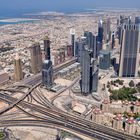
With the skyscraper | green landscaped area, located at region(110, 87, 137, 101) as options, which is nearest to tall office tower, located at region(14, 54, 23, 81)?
the skyscraper

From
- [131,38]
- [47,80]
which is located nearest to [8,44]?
[47,80]

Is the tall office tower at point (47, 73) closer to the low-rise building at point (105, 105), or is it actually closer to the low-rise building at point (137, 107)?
the low-rise building at point (105, 105)

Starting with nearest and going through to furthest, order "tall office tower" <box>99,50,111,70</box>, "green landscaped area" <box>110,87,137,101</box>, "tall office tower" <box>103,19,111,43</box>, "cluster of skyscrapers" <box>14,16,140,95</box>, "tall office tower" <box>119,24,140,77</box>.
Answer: "green landscaped area" <box>110,87,137,101</box>, "cluster of skyscrapers" <box>14,16,140,95</box>, "tall office tower" <box>119,24,140,77</box>, "tall office tower" <box>99,50,111,70</box>, "tall office tower" <box>103,19,111,43</box>

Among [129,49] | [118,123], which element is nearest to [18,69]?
[129,49]

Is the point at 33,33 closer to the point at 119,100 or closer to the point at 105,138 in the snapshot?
the point at 119,100

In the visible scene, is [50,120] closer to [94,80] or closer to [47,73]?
[47,73]

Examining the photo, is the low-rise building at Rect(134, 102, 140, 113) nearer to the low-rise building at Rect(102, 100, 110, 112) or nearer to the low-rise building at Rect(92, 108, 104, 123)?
the low-rise building at Rect(102, 100, 110, 112)
